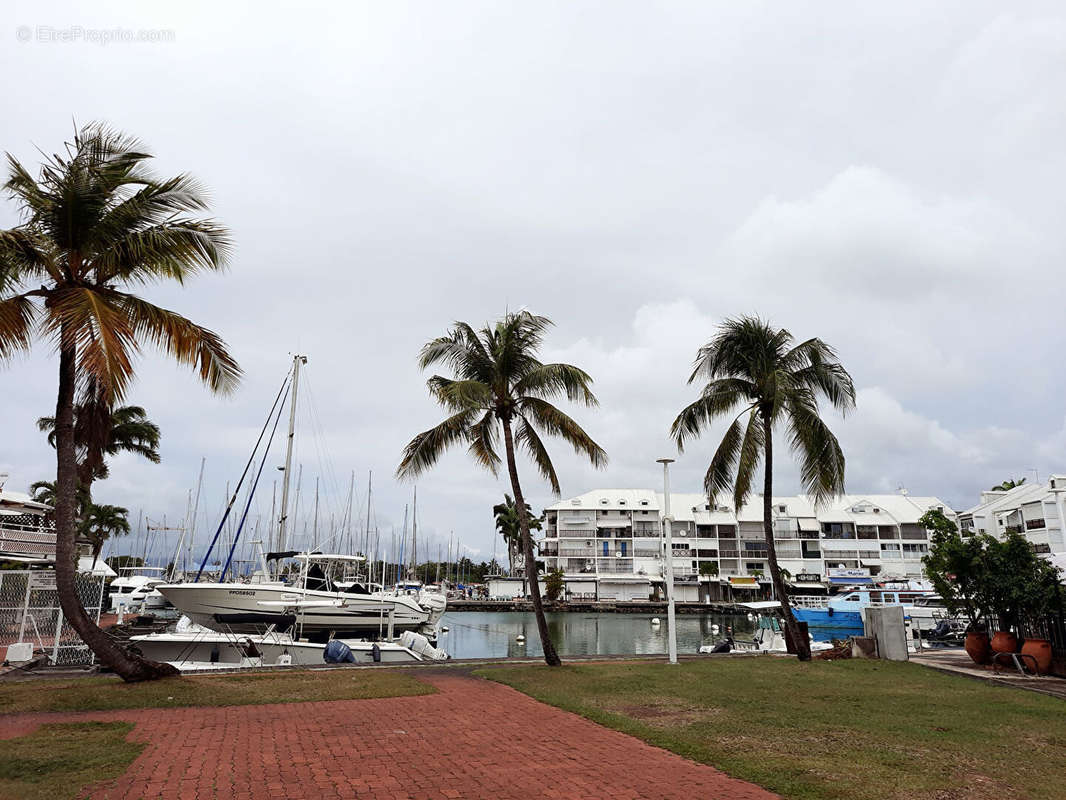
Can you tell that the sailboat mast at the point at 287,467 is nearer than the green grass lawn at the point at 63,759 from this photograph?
No

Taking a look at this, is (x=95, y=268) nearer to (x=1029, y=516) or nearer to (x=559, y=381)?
(x=559, y=381)

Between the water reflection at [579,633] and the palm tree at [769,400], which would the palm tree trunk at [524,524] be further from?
the water reflection at [579,633]

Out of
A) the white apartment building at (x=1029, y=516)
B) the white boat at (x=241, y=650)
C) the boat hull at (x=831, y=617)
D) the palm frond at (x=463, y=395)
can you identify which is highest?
the palm frond at (x=463, y=395)

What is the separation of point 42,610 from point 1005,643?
25519mm

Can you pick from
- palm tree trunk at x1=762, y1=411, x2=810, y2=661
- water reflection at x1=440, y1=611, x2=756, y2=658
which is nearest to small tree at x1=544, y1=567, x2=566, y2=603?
water reflection at x1=440, y1=611, x2=756, y2=658

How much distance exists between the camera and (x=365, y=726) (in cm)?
1045

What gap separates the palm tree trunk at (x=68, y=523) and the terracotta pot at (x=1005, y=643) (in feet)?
67.7

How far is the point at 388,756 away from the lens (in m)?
8.68

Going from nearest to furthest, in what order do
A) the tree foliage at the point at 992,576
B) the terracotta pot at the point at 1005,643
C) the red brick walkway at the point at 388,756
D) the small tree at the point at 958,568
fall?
1. the red brick walkway at the point at 388,756
2. the tree foliage at the point at 992,576
3. the terracotta pot at the point at 1005,643
4. the small tree at the point at 958,568

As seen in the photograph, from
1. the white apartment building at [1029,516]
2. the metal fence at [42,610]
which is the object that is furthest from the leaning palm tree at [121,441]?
the white apartment building at [1029,516]

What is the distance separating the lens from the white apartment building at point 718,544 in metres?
81.9

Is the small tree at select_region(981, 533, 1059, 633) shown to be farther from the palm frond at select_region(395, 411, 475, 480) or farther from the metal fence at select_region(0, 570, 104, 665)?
the metal fence at select_region(0, 570, 104, 665)

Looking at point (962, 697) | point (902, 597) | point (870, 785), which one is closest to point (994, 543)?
point (962, 697)

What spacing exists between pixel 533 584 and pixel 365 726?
9093 millimetres
